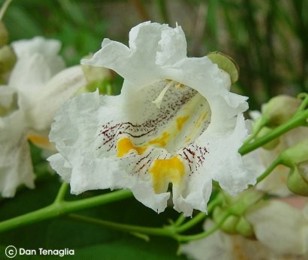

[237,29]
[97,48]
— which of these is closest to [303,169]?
[97,48]

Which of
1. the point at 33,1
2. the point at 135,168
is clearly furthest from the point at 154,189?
the point at 33,1

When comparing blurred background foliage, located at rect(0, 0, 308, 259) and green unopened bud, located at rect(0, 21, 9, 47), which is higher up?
green unopened bud, located at rect(0, 21, 9, 47)

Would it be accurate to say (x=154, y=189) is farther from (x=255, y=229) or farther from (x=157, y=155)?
(x=255, y=229)

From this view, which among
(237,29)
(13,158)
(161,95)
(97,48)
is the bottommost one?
(237,29)

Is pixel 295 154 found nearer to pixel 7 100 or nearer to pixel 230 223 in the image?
pixel 230 223

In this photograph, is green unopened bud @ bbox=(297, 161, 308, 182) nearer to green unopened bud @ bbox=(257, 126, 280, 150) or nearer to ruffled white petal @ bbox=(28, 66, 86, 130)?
green unopened bud @ bbox=(257, 126, 280, 150)
